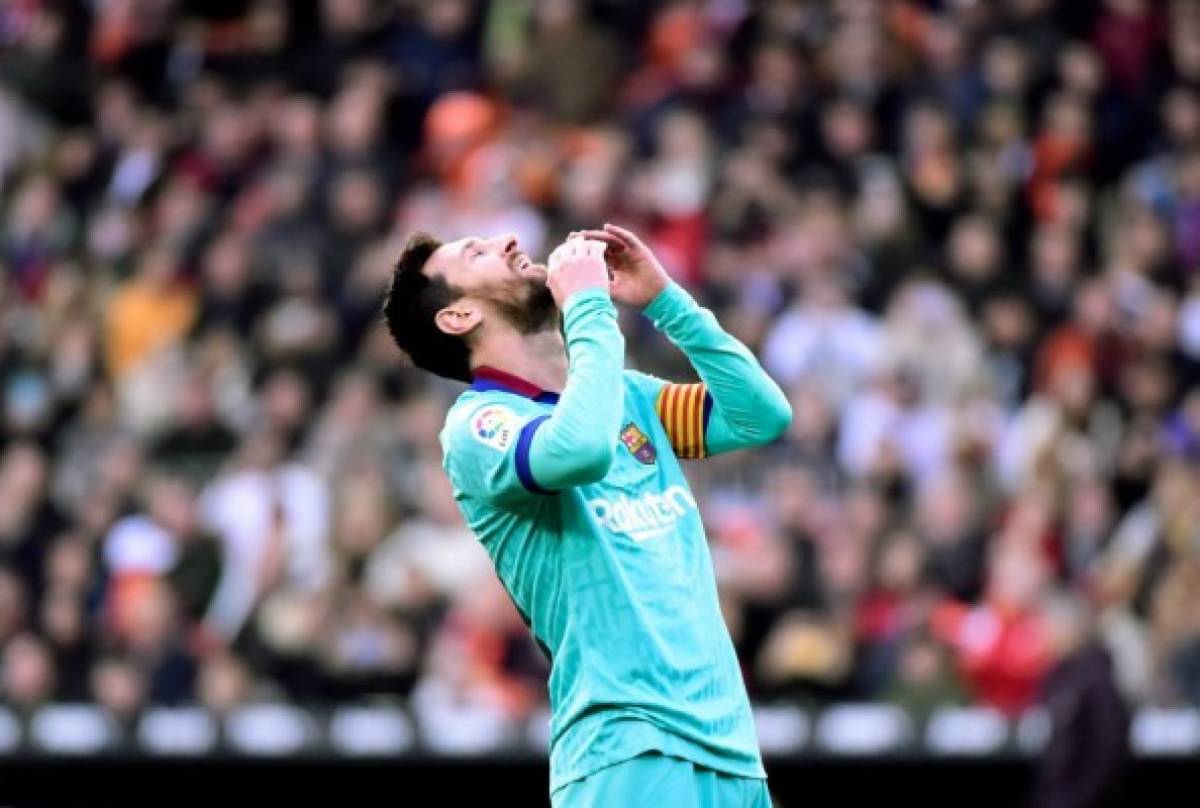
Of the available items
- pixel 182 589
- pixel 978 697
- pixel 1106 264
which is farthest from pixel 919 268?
pixel 182 589

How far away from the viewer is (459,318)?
5719mm

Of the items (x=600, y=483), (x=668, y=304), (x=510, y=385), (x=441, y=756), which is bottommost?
(x=441, y=756)

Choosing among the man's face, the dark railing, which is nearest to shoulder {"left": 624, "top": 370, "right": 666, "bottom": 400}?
the man's face

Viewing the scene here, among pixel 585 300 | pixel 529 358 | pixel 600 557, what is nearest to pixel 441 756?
pixel 529 358

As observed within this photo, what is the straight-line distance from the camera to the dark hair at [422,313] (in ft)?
19.0

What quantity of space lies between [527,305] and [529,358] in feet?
0.40

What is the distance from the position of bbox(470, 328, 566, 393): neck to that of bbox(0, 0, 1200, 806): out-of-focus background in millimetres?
5420

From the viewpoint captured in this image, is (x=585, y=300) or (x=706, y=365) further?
(x=706, y=365)

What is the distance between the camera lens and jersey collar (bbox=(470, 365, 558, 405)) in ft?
18.5

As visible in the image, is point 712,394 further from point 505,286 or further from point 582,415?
point 582,415

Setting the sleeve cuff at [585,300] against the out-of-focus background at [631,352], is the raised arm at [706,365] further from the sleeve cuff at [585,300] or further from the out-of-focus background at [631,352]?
the out-of-focus background at [631,352]

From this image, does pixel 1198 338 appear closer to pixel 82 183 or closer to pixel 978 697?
pixel 978 697

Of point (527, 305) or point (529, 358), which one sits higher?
point (527, 305)

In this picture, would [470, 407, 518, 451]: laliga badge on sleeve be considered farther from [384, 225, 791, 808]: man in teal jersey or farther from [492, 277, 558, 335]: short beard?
[492, 277, 558, 335]: short beard
